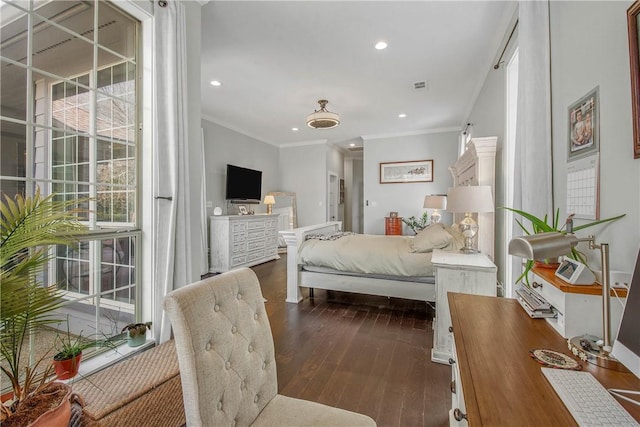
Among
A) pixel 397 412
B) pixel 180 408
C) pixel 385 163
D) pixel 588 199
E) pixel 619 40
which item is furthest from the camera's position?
pixel 385 163


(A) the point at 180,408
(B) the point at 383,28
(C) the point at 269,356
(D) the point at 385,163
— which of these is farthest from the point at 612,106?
(D) the point at 385,163

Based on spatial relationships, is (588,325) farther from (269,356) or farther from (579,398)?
(269,356)

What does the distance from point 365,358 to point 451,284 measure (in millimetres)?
878

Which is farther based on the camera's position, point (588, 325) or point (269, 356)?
point (269, 356)

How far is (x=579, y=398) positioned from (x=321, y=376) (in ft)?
5.21

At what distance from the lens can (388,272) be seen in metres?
2.98

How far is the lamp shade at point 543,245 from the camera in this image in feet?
2.53

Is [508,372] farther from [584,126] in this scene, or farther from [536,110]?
[536,110]

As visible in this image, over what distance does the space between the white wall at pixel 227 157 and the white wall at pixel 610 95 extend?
4.78 metres

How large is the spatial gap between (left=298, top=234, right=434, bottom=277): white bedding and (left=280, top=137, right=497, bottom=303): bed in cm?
1

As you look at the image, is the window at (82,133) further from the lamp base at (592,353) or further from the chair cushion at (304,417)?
the lamp base at (592,353)

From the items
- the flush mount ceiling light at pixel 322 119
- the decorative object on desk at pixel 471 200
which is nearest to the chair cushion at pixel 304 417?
the decorative object on desk at pixel 471 200

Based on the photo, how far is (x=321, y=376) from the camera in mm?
1935

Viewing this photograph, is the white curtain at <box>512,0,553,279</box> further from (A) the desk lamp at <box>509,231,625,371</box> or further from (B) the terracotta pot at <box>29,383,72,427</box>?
(B) the terracotta pot at <box>29,383,72,427</box>
